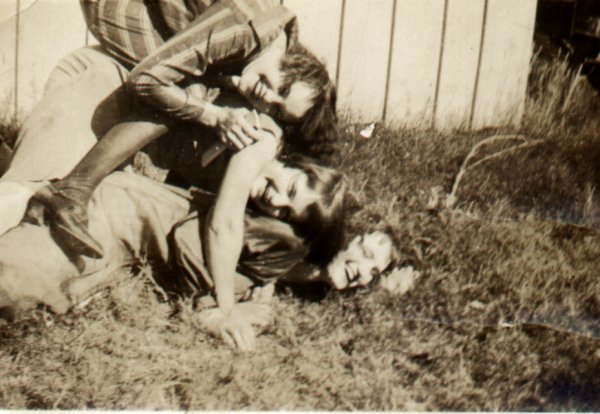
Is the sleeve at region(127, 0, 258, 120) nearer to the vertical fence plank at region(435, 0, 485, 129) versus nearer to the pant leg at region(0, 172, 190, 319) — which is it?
the pant leg at region(0, 172, 190, 319)

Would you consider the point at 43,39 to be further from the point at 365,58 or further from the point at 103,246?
the point at 365,58

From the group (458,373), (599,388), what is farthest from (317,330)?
(599,388)

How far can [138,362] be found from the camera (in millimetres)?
1016

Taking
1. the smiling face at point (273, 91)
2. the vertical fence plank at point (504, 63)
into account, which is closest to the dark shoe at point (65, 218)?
the smiling face at point (273, 91)

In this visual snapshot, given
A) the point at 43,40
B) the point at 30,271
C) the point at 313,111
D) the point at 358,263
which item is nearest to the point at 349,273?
the point at 358,263

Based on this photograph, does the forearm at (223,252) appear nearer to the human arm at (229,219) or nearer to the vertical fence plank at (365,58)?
the human arm at (229,219)

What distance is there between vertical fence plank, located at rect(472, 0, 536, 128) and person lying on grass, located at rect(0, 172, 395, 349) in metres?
0.32

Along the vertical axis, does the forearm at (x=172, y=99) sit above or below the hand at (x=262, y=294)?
above

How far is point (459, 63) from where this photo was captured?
1239 mm

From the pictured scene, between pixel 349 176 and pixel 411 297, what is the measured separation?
0.23 m

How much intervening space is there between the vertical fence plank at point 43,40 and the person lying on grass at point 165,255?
0.80 feet

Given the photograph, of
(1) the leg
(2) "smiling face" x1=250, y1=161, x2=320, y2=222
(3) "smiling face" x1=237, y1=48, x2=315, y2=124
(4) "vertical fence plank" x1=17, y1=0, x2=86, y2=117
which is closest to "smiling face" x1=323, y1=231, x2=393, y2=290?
(2) "smiling face" x1=250, y1=161, x2=320, y2=222

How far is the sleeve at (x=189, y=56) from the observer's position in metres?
1.03

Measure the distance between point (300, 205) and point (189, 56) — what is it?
0.28 meters
